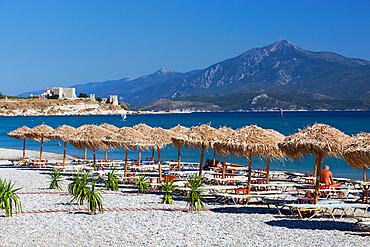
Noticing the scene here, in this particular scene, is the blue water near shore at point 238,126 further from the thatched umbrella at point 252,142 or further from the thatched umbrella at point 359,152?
the thatched umbrella at point 359,152

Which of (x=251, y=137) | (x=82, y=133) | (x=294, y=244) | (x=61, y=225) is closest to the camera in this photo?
(x=294, y=244)

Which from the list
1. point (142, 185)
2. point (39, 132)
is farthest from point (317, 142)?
point (39, 132)

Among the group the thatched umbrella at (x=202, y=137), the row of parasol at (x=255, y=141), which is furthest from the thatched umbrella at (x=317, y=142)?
the thatched umbrella at (x=202, y=137)

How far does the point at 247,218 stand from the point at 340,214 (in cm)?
241

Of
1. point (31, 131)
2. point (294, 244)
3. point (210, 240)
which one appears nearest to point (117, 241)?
point (210, 240)

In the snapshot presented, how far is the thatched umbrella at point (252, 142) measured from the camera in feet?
37.1

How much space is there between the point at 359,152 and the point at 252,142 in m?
A: 3.05

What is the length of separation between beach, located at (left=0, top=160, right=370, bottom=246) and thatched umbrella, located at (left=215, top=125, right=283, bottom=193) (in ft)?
4.88

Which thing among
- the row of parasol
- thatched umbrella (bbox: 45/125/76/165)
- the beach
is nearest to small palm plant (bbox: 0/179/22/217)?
the beach

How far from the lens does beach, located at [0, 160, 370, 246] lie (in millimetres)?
7879

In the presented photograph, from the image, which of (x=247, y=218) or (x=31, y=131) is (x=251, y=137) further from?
(x=31, y=131)

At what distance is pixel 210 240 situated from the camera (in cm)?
797

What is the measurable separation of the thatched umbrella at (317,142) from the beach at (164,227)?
1.56m

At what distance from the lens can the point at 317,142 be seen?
32.6 ft
